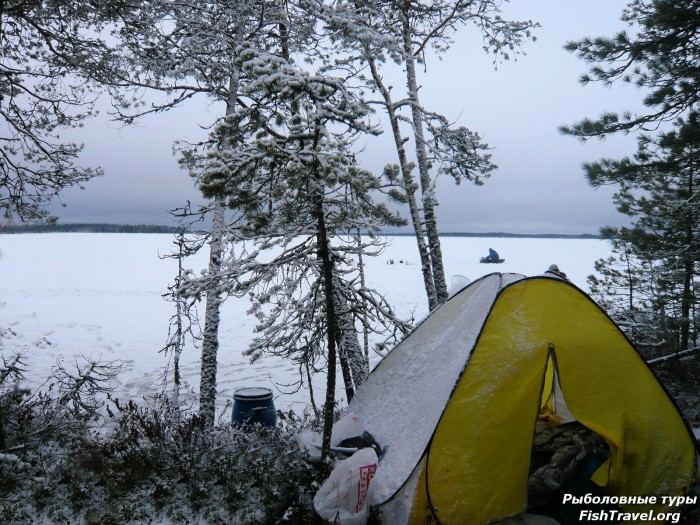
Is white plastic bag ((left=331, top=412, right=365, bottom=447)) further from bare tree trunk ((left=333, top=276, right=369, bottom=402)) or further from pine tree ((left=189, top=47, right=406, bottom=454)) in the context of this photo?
bare tree trunk ((left=333, top=276, right=369, bottom=402))

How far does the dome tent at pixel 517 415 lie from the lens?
4262mm

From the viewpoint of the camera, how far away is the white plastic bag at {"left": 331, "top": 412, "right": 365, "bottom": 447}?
5312 mm

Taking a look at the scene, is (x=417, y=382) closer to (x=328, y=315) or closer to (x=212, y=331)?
(x=328, y=315)

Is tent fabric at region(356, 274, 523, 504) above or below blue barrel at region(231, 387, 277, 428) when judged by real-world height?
above

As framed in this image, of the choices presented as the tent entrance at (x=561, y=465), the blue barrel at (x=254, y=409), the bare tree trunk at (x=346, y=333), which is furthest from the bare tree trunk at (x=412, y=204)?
the tent entrance at (x=561, y=465)

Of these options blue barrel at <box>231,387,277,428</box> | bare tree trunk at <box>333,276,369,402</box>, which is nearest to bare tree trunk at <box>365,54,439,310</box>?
bare tree trunk at <box>333,276,369,402</box>

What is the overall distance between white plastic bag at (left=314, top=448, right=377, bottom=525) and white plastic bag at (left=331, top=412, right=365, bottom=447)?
0.88 metres

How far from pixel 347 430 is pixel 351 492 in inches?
40.2

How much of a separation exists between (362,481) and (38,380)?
10564mm

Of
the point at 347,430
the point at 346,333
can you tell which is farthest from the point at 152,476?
the point at 346,333

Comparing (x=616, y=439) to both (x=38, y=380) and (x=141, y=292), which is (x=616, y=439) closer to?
(x=38, y=380)

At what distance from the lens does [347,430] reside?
533 centimetres

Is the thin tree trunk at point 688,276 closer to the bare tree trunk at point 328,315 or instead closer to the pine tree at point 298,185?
the pine tree at point 298,185

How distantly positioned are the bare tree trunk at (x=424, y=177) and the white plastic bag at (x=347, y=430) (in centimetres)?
494
